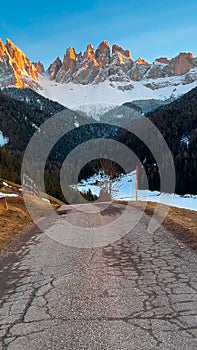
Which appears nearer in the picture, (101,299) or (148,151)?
(101,299)

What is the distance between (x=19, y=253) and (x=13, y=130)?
188802mm

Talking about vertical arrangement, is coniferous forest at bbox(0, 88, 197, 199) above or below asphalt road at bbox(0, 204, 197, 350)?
Answer: above

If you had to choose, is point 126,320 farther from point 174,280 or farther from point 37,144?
point 37,144

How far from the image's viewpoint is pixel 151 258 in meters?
7.82

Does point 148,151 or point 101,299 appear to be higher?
point 148,151

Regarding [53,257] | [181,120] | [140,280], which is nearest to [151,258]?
[140,280]

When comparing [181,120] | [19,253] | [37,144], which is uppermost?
[181,120]

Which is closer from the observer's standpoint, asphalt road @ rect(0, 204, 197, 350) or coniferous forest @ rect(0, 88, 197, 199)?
asphalt road @ rect(0, 204, 197, 350)

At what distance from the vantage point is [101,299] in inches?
202

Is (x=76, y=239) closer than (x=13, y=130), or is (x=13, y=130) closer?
(x=76, y=239)

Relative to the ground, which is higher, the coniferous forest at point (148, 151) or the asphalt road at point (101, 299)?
the coniferous forest at point (148, 151)

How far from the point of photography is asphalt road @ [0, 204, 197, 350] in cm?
387

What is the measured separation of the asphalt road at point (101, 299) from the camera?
3.87m

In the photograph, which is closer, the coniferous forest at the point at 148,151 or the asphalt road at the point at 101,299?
the asphalt road at the point at 101,299
